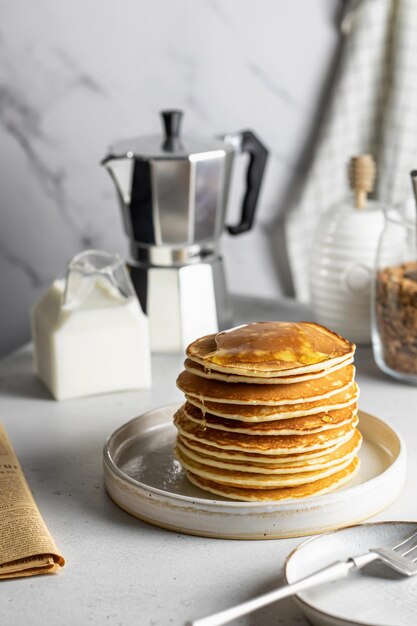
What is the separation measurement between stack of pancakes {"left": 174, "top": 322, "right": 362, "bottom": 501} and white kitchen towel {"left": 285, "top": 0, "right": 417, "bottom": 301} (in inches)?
34.2

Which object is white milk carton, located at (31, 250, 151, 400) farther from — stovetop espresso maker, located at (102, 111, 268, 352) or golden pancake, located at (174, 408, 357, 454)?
golden pancake, located at (174, 408, 357, 454)

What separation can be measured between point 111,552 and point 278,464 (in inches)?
6.8

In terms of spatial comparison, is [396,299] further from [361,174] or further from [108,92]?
[108,92]

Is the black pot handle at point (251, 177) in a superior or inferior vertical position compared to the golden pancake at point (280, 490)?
superior

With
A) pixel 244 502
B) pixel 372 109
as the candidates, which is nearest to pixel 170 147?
pixel 372 109

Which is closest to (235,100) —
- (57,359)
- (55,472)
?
(57,359)

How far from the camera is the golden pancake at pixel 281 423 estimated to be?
850mm

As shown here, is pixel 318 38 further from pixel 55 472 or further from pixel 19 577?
pixel 19 577

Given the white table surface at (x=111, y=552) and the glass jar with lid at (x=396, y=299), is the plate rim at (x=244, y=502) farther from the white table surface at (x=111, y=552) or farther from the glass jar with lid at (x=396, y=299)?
the glass jar with lid at (x=396, y=299)

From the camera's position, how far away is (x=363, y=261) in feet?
4.55

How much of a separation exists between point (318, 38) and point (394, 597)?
1230 mm

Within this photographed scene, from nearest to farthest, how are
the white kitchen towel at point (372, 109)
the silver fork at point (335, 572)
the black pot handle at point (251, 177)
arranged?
the silver fork at point (335, 572) → the black pot handle at point (251, 177) → the white kitchen towel at point (372, 109)

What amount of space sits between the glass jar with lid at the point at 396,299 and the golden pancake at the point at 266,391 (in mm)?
352

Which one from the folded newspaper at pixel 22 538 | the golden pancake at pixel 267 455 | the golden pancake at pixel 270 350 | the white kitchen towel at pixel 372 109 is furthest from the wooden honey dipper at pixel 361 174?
the folded newspaper at pixel 22 538
